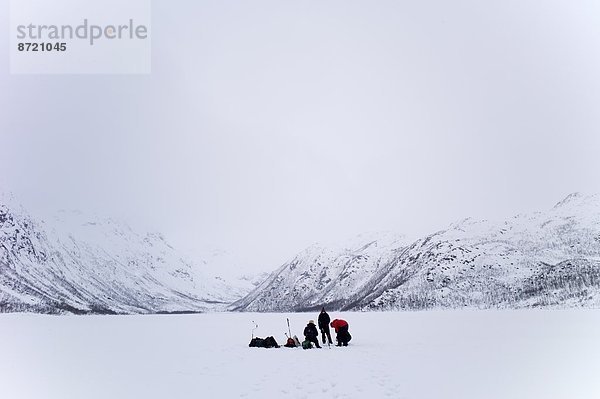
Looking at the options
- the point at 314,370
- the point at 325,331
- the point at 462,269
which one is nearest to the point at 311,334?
the point at 325,331

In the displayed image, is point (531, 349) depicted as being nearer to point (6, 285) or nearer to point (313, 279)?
point (313, 279)

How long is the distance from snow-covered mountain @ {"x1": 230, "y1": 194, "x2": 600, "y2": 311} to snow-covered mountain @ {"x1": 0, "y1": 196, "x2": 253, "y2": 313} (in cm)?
1315

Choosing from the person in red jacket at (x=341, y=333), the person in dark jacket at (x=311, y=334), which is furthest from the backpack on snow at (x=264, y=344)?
the person in red jacket at (x=341, y=333)

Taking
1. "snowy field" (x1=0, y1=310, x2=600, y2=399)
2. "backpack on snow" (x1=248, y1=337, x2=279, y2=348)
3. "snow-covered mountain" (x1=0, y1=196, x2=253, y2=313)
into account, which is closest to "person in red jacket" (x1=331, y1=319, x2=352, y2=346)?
"snowy field" (x1=0, y1=310, x2=600, y2=399)

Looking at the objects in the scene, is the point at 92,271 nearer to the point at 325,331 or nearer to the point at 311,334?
the point at 325,331

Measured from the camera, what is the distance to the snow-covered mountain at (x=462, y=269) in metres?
78.6

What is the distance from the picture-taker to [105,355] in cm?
2047

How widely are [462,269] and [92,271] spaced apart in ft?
233

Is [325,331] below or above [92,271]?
above

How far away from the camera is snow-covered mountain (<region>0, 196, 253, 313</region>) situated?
8475cm

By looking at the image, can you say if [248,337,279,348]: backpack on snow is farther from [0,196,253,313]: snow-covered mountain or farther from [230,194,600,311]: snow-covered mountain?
[0,196,253,313]: snow-covered mountain

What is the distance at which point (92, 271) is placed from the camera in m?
109

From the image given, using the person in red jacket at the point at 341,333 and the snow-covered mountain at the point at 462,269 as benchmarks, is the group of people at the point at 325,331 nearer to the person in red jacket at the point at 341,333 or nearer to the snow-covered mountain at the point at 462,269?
the person in red jacket at the point at 341,333

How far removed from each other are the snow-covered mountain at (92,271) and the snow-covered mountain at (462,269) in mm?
13148
